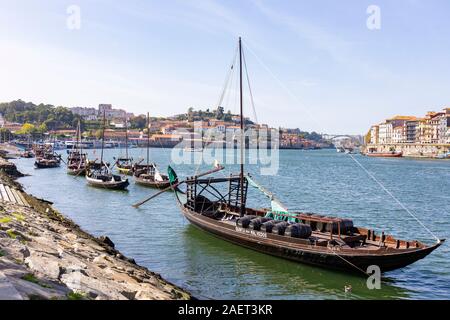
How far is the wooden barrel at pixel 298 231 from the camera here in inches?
840

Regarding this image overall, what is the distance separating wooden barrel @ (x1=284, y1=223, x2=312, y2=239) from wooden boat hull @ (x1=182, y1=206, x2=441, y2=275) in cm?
51

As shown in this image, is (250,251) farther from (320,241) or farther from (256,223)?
(320,241)

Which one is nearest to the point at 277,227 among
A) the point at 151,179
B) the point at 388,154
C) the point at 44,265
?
the point at 44,265

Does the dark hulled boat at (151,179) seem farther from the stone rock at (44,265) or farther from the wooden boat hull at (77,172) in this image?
the stone rock at (44,265)

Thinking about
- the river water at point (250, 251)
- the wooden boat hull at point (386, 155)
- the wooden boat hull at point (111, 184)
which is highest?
the wooden boat hull at point (386, 155)

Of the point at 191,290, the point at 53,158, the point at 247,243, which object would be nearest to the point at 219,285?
the point at 191,290

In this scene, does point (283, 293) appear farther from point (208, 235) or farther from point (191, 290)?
point (208, 235)

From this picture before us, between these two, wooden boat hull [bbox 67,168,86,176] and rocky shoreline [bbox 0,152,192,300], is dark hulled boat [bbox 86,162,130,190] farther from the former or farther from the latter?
rocky shoreline [bbox 0,152,192,300]

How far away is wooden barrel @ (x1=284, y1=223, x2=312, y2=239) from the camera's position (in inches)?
840

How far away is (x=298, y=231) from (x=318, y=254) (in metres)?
1.71

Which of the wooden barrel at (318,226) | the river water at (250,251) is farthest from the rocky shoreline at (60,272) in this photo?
the wooden barrel at (318,226)

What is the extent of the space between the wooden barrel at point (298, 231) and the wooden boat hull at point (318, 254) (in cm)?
51

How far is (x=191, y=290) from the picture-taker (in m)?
17.8
